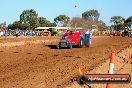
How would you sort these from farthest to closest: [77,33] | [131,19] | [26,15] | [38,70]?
1. [131,19]
2. [26,15]
3. [77,33]
4. [38,70]

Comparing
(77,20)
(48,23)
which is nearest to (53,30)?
(77,20)

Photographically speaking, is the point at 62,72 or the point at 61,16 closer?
the point at 62,72

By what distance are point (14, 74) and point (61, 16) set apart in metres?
155

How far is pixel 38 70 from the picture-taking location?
43.5 ft

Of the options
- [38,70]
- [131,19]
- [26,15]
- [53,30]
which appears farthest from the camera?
[131,19]

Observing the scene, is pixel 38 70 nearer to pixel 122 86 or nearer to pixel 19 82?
pixel 19 82

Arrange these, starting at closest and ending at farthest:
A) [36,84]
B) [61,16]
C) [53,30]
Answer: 1. [36,84]
2. [53,30]
3. [61,16]

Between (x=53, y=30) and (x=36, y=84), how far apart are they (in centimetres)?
6781

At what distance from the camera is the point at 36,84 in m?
10.1

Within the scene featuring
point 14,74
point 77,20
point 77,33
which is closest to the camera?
point 14,74

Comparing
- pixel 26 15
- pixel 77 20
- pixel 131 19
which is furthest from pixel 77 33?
pixel 131 19

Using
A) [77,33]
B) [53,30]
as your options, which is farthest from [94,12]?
[77,33]

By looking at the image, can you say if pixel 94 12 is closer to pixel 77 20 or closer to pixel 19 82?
pixel 77 20

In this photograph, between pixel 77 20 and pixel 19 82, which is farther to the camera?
pixel 77 20
